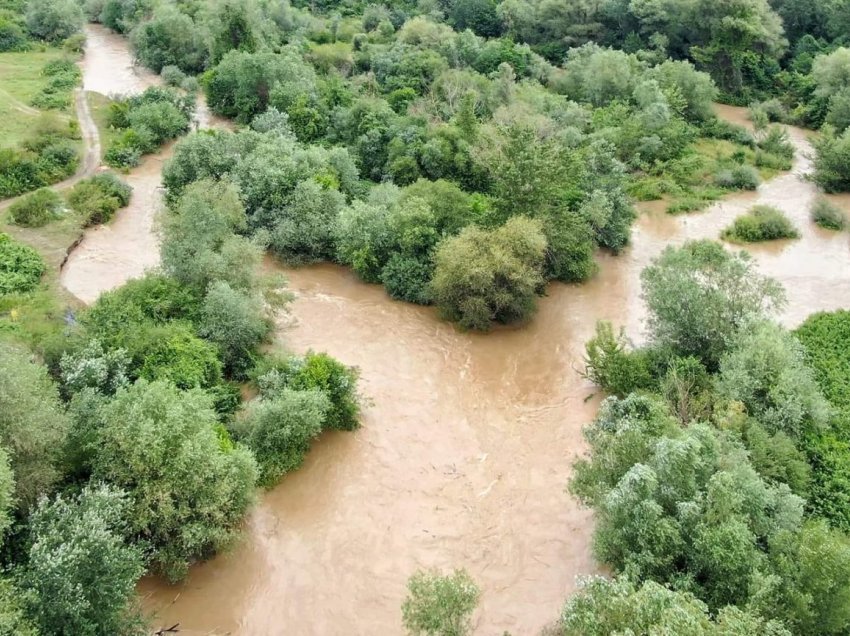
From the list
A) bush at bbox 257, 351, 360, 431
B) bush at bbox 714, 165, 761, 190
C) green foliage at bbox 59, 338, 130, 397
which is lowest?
bush at bbox 714, 165, 761, 190

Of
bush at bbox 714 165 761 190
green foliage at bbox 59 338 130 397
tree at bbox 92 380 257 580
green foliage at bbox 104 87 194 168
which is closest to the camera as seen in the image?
tree at bbox 92 380 257 580

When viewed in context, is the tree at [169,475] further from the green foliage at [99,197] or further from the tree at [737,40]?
the tree at [737,40]

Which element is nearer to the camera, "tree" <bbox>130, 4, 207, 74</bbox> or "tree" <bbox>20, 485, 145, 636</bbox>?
"tree" <bbox>20, 485, 145, 636</bbox>

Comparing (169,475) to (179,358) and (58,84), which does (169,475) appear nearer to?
(179,358)

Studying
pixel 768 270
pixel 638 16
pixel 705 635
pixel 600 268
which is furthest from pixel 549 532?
pixel 638 16

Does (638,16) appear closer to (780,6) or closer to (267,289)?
(780,6)

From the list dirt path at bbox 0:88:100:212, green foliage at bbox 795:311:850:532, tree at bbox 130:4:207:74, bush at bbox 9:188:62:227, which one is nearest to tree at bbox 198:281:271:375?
bush at bbox 9:188:62:227

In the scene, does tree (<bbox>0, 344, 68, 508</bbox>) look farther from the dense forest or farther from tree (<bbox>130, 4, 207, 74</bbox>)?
tree (<bbox>130, 4, 207, 74</bbox>)
